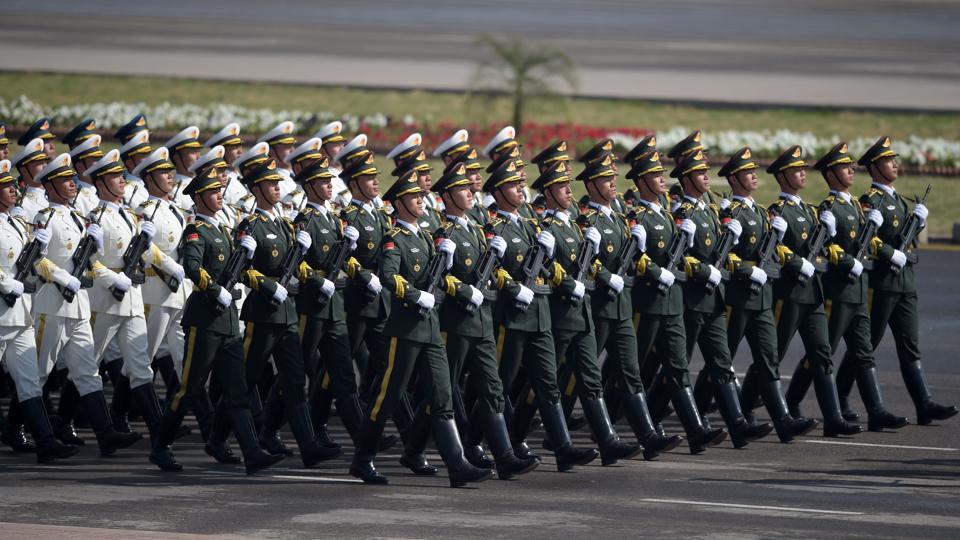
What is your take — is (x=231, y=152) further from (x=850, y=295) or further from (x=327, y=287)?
(x=850, y=295)

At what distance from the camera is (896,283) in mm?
14023

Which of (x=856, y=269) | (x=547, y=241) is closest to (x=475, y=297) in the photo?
(x=547, y=241)

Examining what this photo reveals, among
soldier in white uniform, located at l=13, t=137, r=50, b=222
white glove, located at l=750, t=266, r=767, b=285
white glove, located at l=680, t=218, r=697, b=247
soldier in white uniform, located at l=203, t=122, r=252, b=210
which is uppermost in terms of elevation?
soldier in white uniform, located at l=203, t=122, r=252, b=210

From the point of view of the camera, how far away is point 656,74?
3756 centimetres

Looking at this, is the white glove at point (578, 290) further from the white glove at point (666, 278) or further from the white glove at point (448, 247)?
the white glove at point (448, 247)

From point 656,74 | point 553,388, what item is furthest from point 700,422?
point 656,74

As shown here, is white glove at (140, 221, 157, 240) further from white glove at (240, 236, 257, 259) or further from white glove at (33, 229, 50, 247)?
white glove at (240, 236, 257, 259)

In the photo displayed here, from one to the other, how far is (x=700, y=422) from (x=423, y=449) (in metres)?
1.91

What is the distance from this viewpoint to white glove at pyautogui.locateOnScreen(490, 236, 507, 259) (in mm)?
11734

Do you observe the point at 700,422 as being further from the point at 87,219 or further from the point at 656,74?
the point at 656,74

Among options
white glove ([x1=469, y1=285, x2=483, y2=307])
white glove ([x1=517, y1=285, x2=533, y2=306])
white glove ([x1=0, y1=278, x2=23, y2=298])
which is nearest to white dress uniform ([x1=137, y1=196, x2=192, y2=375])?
white glove ([x1=0, y1=278, x2=23, y2=298])

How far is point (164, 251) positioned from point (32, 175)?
1.05 meters

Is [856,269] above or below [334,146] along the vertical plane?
below

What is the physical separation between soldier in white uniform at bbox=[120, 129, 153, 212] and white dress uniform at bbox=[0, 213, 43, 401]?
1.95 meters
